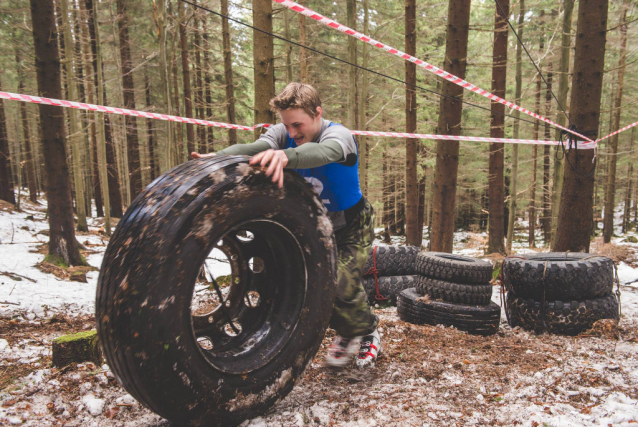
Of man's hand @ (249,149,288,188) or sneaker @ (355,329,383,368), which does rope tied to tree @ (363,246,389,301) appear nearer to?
sneaker @ (355,329,383,368)

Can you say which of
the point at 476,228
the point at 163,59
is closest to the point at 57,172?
the point at 163,59

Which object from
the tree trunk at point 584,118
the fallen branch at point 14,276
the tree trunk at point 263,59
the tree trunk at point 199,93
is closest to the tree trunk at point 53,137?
the fallen branch at point 14,276

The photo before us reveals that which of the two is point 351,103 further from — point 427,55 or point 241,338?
point 241,338

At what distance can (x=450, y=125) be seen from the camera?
770cm

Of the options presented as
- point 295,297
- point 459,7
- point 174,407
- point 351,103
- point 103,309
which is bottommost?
point 174,407

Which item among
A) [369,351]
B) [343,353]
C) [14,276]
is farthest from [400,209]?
[343,353]

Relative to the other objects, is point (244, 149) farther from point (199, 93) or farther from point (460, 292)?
point (199, 93)

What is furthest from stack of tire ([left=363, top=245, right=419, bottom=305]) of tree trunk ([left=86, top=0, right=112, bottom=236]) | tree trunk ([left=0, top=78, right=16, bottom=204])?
tree trunk ([left=0, top=78, right=16, bottom=204])

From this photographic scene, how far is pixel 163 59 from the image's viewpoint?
26.8 ft

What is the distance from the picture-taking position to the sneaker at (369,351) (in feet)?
8.79

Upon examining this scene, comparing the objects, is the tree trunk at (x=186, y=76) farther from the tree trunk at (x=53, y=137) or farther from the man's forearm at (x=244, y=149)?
the man's forearm at (x=244, y=149)

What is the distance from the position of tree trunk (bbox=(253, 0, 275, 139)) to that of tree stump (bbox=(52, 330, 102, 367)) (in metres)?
3.72

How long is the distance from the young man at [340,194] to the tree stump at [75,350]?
1486 mm

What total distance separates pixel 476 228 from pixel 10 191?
25.5m
